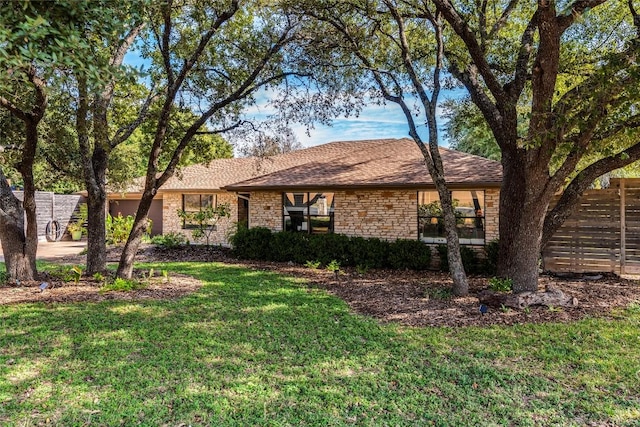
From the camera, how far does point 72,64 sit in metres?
3.30

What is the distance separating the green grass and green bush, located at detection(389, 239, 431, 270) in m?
4.78

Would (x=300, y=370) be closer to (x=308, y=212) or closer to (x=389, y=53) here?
(x=389, y=53)

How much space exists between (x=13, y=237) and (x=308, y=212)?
7.68m

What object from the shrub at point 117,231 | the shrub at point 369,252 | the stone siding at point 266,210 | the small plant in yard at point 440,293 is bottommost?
the small plant in yard at point 440,293

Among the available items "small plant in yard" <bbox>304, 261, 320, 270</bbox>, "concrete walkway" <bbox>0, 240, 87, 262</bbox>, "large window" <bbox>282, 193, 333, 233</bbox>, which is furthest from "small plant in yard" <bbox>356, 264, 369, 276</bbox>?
"concrete walkway" <bbox>0, 240, 87, 262</bbox>

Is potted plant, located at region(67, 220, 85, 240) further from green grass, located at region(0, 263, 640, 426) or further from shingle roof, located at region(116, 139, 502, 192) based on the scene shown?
green grass, located at region(0, 263, 640, 426)

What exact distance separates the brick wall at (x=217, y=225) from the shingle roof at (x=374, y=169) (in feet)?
7.28

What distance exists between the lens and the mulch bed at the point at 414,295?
602cm

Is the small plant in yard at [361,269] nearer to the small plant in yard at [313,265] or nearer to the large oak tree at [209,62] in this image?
the small plant in yard at [313,265]

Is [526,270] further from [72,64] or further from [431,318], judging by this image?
[72,64]

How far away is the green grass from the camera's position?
326 centimetres

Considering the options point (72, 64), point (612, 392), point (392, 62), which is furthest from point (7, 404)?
point (392, 62)

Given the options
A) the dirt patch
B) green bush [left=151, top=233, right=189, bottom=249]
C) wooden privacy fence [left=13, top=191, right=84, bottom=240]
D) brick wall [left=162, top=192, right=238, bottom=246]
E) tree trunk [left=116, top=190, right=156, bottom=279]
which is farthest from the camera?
wooden privacy fence [left=13, top=191, right=84, bottom=240]

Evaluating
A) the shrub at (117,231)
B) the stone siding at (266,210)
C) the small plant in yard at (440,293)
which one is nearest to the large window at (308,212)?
the stone siding at (266,210)
